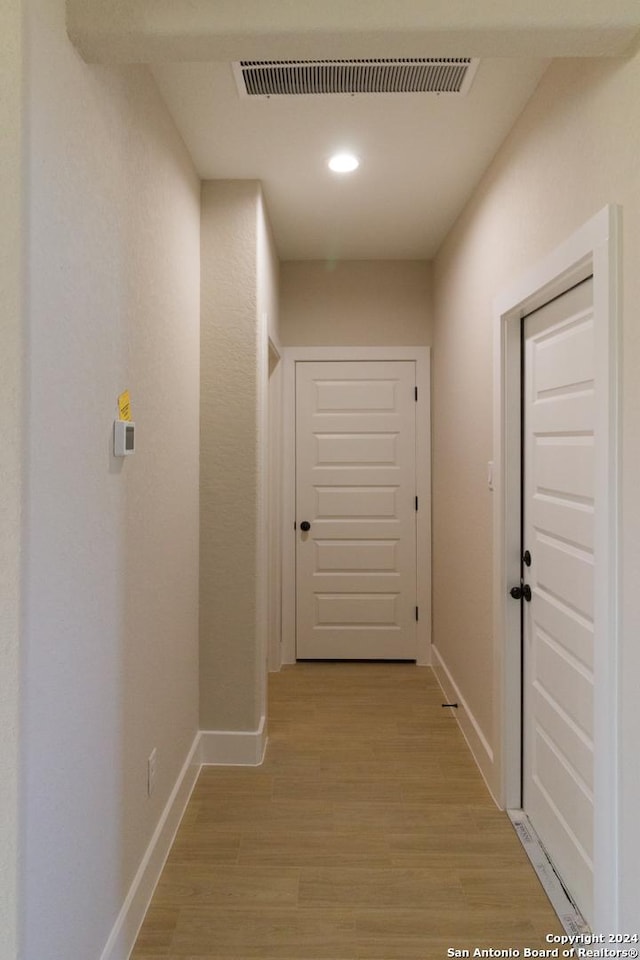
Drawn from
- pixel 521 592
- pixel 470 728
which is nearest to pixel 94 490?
pixel 521 592

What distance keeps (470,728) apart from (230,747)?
1158mm

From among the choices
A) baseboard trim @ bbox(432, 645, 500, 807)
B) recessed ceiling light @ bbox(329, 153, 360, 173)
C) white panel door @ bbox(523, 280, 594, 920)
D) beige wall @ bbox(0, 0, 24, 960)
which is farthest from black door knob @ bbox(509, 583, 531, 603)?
recessed ceiling light @ bbox(329, 153, 360, 173)

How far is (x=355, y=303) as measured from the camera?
3816 mm

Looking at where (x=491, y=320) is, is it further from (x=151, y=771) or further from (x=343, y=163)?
(x=151, y=771)

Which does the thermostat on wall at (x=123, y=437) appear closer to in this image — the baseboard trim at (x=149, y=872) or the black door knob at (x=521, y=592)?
the baseboard trim at (x=149, y=872)

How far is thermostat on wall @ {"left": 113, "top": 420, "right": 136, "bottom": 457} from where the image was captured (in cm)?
152

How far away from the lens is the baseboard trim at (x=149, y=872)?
1.54 meters

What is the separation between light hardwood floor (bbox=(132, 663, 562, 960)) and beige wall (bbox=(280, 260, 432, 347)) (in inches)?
95.3

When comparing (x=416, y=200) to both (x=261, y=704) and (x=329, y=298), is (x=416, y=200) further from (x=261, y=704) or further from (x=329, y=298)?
(x=261, y=704)

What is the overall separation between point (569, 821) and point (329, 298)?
124 inches

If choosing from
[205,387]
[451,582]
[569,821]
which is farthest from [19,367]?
[451,582]

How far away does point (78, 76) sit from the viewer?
4.23ft

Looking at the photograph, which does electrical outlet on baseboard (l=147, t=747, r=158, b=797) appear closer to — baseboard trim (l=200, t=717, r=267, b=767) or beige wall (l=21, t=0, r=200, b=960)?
beige wall (l=21, t=0, r=200, b=960)

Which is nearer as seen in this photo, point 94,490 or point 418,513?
point 94,490
